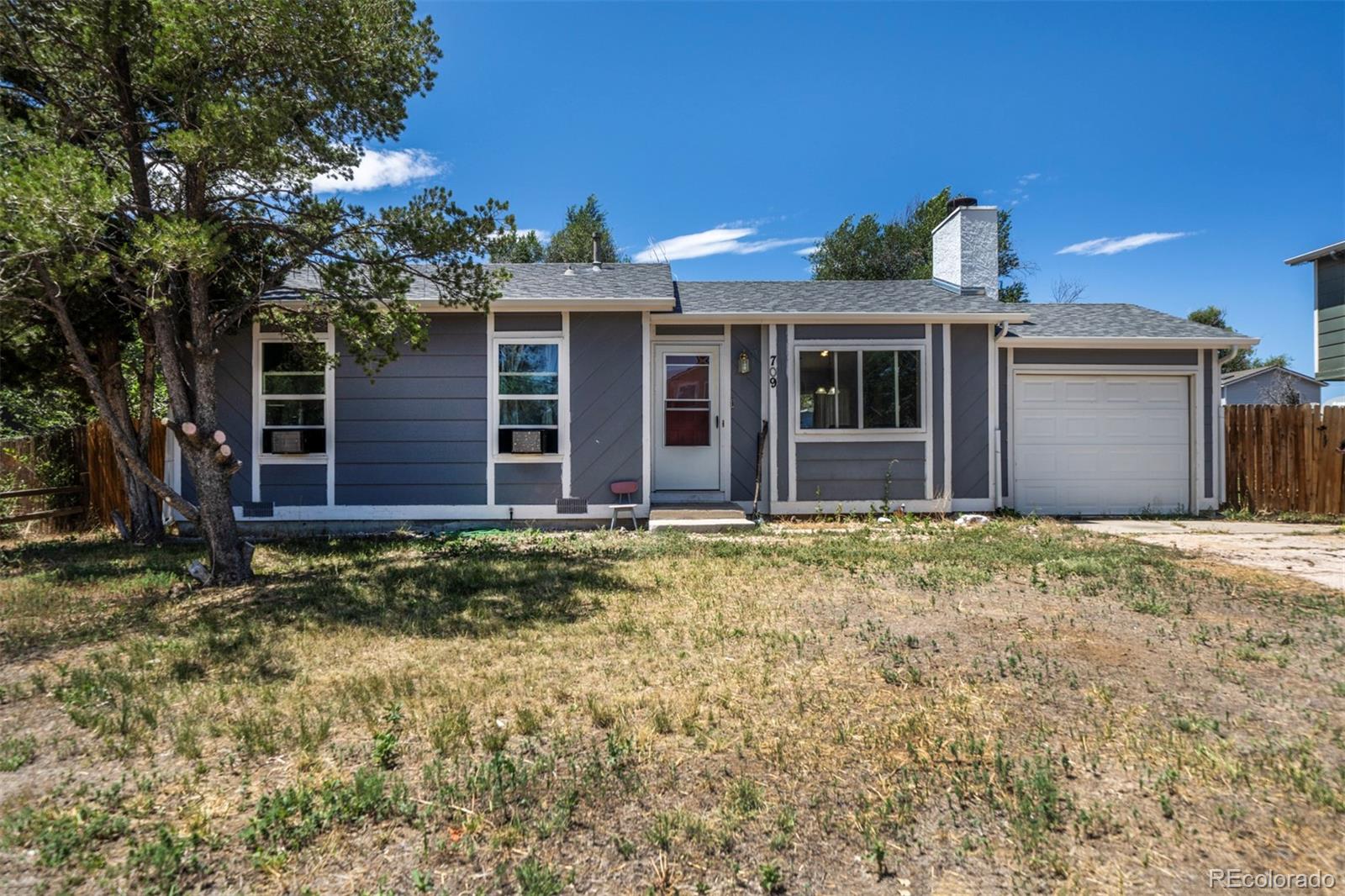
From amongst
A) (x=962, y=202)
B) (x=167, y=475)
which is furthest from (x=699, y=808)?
(x=962, y=202)

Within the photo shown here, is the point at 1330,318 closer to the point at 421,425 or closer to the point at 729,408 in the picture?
the point at 729,408

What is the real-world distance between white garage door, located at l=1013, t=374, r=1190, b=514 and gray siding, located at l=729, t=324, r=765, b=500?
12.5ft

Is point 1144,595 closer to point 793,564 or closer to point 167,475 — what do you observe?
point 793,564

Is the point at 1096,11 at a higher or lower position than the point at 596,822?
higher

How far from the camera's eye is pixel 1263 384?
25.0m

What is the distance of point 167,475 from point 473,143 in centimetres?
751

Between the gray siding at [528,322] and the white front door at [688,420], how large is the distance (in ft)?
5.01

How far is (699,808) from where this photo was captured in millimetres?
2229

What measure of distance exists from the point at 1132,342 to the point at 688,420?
6.29m

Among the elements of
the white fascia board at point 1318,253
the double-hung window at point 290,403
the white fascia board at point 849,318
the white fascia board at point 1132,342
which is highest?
the white fascia board at point 1318,253

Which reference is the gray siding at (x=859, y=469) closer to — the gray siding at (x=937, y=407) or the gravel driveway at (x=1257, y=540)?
the gray siding at (x=937, y=407)

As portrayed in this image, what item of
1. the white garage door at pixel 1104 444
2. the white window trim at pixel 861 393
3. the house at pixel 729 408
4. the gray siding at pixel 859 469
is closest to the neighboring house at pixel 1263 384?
the white garage door at pixel 1104 444

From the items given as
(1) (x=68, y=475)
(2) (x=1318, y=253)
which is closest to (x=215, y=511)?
Result: (1) (x=68, y=475)

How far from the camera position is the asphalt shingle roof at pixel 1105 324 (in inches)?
371
